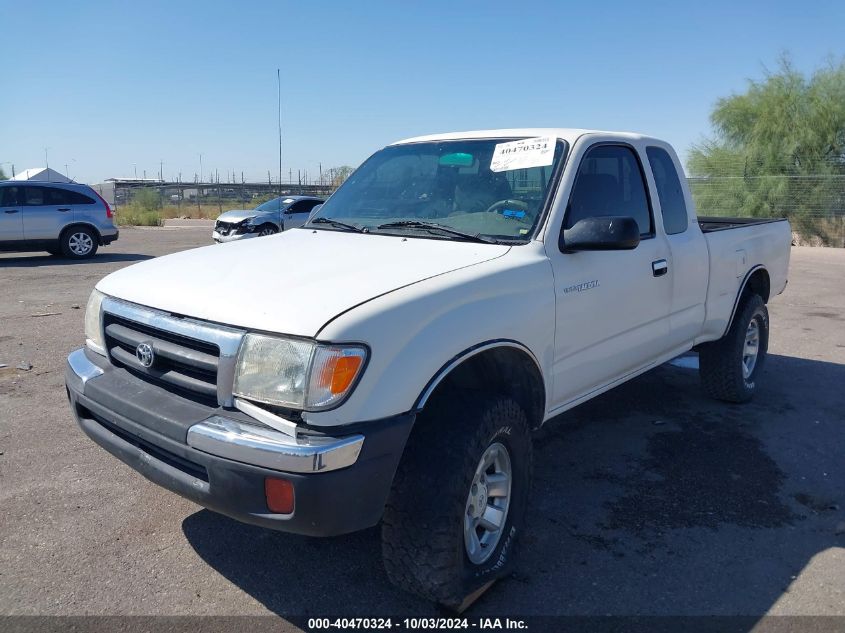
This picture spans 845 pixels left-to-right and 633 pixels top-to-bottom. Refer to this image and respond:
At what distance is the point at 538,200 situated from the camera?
365 cm

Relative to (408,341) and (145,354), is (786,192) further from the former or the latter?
(145,354)

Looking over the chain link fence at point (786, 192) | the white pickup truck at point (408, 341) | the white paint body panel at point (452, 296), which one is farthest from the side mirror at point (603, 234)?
the chain link fence at point (786, 192)

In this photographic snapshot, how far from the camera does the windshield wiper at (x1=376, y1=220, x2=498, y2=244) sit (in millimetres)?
3514

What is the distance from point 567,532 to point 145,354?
2.16 meters

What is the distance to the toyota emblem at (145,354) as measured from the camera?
291cm

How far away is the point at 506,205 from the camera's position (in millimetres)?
3701

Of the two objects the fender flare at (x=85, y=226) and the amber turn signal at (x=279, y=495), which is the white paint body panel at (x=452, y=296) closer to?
the amber turn signal at (x=279, y=495)

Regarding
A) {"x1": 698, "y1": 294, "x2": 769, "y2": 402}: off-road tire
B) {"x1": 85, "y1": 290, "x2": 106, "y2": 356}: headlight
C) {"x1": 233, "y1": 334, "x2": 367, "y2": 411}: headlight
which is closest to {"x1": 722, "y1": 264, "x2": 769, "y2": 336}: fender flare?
{"x1": 698, "y1": 294, "x2": 769, "y2": 402}: off-road tire

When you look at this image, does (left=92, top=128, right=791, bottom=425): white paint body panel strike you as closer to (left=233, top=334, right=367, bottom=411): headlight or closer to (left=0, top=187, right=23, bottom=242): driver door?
(left=233, top=334, right=367, bottom=411): headlight

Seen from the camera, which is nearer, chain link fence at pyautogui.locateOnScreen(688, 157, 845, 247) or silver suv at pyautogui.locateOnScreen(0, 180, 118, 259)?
silver suv at pyautogui.locateOnScreen(0, 180, 118, 259)

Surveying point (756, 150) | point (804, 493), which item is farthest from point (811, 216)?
point (804, 493)

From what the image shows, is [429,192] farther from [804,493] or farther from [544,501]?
[804,493]

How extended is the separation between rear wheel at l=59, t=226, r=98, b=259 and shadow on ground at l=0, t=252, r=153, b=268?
148 millimetres

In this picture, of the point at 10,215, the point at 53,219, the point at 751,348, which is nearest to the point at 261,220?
the point at 53,219
